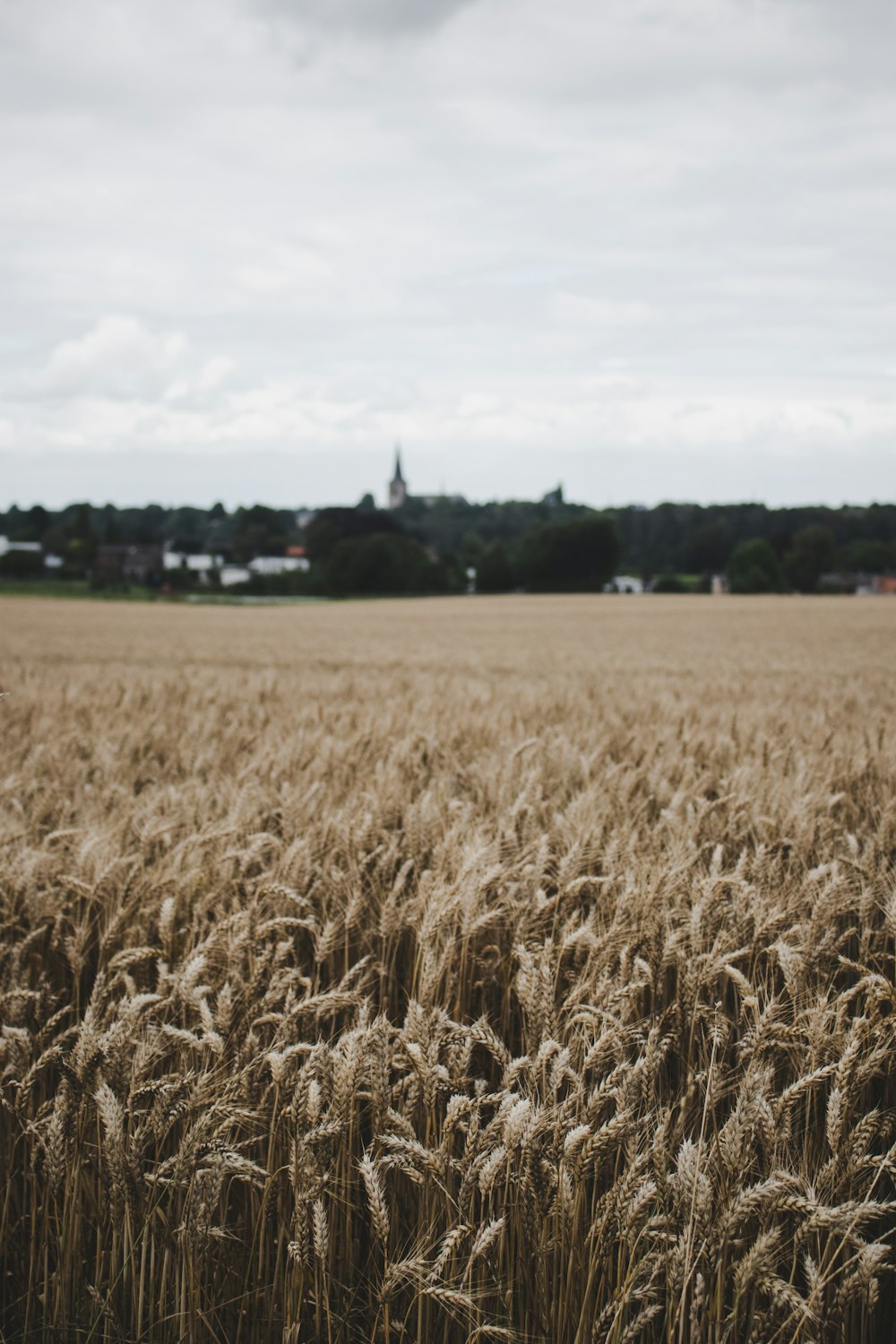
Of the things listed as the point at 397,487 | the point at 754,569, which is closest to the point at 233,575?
the point at 754,569

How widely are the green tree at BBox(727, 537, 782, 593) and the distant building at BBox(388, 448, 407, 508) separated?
10800 cm

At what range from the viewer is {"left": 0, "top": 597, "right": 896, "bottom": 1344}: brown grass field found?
4.08 ft

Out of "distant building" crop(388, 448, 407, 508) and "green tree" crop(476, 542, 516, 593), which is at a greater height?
"distant building" crop(388, 448, 407, 508)

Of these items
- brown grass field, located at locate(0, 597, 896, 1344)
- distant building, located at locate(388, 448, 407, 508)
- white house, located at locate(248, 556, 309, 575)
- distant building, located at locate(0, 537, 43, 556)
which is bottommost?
brown grass field, located at locate(0, 597, 896, 1344)

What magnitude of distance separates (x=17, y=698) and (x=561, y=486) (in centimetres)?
16683

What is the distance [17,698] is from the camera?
243 inches

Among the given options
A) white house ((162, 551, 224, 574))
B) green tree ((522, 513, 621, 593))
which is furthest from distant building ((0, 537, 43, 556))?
green tree ((522, 513, 621, 593))

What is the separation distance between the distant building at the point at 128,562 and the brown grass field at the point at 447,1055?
9561 centimetres

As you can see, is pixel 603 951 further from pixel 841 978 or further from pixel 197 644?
pixel 197 644

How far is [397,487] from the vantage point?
629 ft

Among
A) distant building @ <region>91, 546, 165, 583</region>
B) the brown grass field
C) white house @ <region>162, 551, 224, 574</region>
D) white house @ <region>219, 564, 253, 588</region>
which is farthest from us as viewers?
white house @ <region>162, 551, 224, 574</region>

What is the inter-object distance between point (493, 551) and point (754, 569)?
2606cm

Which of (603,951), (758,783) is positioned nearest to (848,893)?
(603,951)

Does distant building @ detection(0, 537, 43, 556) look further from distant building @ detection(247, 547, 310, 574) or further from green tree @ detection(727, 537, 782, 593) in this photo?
green tree @ detection(727, 537, 782, 593)
